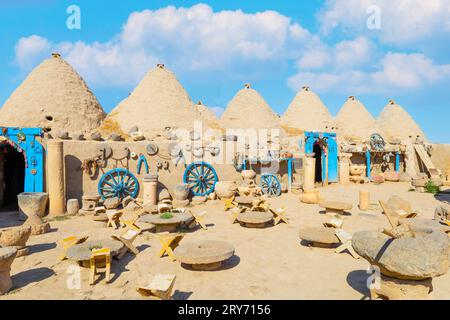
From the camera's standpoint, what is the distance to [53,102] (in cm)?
1714

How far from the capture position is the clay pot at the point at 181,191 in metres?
11.3

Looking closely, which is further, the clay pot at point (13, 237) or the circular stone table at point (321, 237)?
the circular stone table at point (321, 237)

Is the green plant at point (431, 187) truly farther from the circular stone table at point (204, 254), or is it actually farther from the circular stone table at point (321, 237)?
the circular stone table at point (204, 254)

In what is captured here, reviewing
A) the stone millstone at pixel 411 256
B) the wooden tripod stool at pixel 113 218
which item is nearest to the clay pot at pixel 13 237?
the wooden tripod stool at pixel 113 218

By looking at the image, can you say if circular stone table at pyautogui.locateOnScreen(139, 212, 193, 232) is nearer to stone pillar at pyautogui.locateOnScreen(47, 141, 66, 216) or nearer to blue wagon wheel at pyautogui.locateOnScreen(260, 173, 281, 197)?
stone pillar at pyautogui.locateOnScreen(47, 141, 66, 216)

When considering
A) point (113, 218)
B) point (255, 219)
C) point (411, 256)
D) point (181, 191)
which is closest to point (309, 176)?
point (181, 191)

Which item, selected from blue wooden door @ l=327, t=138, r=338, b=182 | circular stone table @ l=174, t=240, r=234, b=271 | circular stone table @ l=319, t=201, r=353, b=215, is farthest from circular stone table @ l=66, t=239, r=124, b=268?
blue wooden door @ l=327, t=138, r=338, b=182

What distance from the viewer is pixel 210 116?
30891mm

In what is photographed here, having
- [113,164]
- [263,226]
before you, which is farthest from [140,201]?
[263,226]

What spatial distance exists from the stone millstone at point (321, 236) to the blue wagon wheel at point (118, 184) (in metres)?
7.10

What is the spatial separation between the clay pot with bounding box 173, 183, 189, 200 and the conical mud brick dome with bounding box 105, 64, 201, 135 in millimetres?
7552

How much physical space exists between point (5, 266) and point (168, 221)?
11.7 ft
